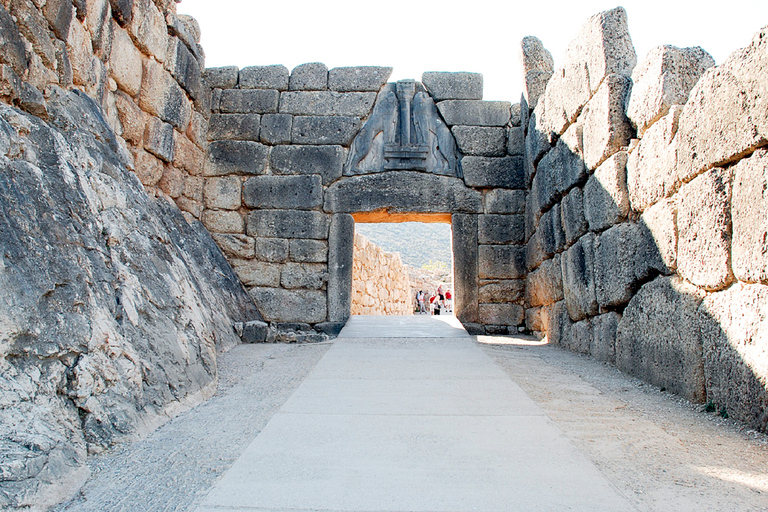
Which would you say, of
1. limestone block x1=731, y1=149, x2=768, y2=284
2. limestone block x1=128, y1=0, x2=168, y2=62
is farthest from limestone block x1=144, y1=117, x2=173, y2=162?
limestone block x1=731, y1=149, x2=768, y2=284

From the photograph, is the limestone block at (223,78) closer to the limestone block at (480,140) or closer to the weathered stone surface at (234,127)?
the weathered stone surface at (234,127)

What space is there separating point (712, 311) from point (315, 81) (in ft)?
16.6

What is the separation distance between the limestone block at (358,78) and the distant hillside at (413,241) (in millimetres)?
27318

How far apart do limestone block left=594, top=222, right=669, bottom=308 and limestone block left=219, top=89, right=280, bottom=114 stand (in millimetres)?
4200

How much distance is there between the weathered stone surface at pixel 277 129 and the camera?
604cm

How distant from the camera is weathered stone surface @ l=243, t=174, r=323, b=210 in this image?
5.93 metres

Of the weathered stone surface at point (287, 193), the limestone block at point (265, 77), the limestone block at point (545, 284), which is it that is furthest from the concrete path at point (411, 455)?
the limestone block at point (265, 77)

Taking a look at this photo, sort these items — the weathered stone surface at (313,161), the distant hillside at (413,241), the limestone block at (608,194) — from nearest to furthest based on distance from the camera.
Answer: the limestone block at (608,194) → the weathered stone surface at (313,161) → the distant hillside at (413,241)

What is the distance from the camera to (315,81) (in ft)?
20.1

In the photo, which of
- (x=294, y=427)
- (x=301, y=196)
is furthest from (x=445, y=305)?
(x=294, y=427)

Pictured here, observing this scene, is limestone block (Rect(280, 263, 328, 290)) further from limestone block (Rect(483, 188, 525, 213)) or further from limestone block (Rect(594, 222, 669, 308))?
limestone block (Rect(594, 222, 669, 308))

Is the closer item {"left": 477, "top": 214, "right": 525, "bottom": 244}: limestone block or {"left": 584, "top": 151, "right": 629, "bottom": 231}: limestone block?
{"left": 584, "top": 151, "right": 629, "bottom": 231}: limestone block

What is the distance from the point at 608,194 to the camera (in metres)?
3.72

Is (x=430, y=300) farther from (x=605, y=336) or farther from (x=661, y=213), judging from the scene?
(x=661, y=213)
